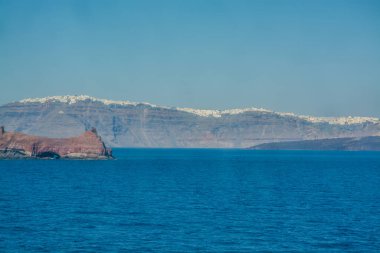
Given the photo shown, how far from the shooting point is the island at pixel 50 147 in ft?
576

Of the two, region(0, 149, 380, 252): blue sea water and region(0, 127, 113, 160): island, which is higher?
region(0, 127, 113, 160): island

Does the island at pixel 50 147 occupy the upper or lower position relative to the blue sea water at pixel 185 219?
upper

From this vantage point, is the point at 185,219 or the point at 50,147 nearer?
the point at 185,219

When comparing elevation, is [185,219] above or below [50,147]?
below

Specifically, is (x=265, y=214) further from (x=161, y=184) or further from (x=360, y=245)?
(x=161, y=184)

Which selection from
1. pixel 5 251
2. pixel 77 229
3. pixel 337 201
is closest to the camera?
pixel 5 251

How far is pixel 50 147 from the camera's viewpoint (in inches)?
7234

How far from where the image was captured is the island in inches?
6914

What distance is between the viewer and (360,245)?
48.5 metres

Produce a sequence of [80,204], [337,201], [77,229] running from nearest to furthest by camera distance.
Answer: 1. [77,229]
2. [80,204]
3. [337,201]

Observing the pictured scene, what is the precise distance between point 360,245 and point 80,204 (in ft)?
105

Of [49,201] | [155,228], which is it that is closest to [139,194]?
[49,201]

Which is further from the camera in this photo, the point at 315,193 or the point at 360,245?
the point at 315,193

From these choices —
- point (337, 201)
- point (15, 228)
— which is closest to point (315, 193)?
point (337, 201)
